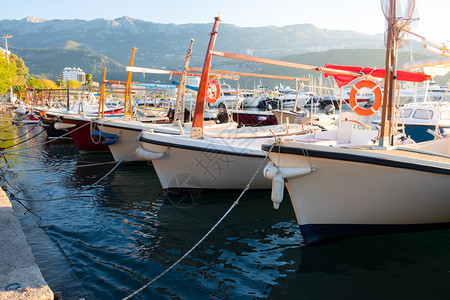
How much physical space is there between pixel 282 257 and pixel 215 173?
3.28 m

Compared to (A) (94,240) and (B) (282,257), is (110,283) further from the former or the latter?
(B) (282,257)

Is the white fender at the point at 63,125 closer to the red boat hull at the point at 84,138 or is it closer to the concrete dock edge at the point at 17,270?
the red boat hull at the point at 84,138

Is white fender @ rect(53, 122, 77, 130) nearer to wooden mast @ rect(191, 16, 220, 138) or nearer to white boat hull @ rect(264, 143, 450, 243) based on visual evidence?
wooden mast @ rect(191, 16, 220, 138)

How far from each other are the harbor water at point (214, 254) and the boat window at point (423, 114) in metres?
11.9

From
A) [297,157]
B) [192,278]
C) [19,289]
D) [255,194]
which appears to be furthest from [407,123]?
[19,289]

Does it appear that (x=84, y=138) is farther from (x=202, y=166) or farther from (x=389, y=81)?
(x=389, y=81)

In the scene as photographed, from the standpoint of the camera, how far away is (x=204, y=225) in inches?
277

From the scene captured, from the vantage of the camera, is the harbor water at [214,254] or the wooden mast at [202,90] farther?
the wooden mast at [202,90]

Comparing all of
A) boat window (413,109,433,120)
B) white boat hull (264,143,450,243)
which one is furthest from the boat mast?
boat window (413,109,433,120)

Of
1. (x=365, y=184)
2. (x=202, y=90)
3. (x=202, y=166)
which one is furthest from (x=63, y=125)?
(x=365, y=184)

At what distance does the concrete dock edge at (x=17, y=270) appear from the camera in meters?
3.63

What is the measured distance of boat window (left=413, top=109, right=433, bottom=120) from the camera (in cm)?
1683

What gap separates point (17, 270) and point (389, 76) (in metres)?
5.88

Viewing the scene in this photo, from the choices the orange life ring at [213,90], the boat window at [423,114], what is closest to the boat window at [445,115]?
the boat window at [423,114]
